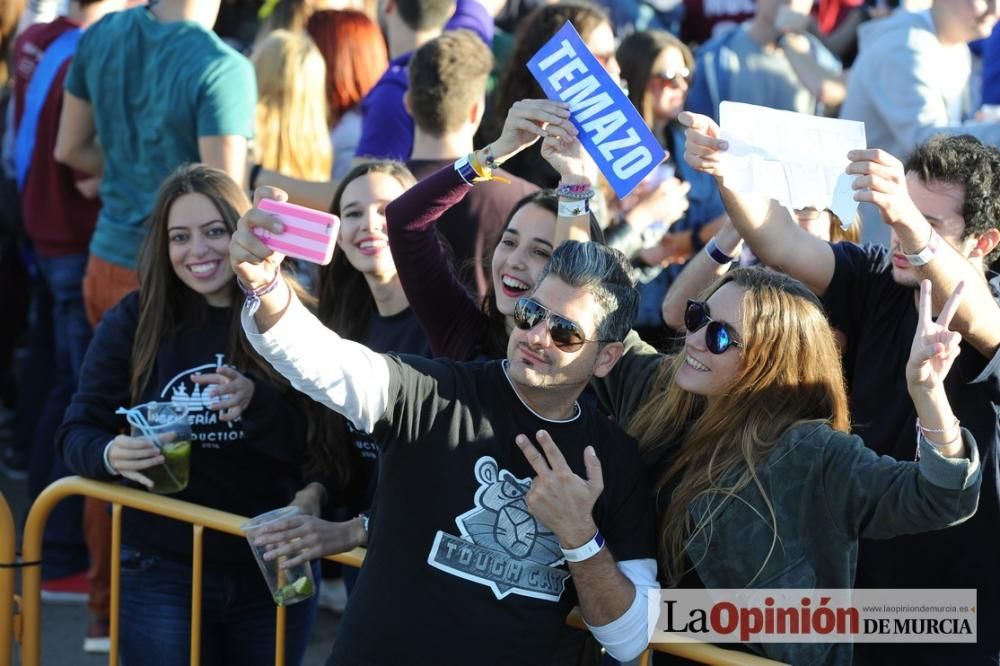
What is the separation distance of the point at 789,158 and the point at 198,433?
1829 millimetres

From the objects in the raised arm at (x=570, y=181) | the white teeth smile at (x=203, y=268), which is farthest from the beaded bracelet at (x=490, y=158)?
the white teeth smile at (x=203, y=268)

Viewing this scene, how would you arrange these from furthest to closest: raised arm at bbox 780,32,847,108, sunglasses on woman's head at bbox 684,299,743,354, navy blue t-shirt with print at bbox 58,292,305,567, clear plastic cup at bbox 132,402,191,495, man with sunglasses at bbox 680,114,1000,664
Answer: raised arm at bbox 780,32,847,108
navy blue t-shirt with print at bbox 58,292,305,567
clear plastic cup at bbox 132,402,191,495
man with sunglasses at bbox 680,114,1000,664
sunglasses on woman's head at bbox 684,299,743,354

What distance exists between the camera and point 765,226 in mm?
3416

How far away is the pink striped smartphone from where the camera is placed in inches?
107

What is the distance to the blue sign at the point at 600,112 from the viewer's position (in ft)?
10.7

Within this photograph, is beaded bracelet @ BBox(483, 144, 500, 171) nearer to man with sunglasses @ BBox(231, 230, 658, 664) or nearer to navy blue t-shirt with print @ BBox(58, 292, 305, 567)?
man with sunglasses @ BBox(231, 230, 658, 664)

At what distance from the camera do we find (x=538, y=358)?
119 inches

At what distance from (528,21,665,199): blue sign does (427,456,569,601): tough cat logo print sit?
77cm

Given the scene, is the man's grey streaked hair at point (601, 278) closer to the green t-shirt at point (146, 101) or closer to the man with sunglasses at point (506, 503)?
the man with sunglasses at point (506, 503)

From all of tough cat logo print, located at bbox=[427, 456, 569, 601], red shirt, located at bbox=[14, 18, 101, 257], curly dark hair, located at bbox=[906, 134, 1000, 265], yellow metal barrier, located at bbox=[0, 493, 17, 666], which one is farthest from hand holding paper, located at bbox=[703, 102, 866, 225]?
red shirt, located at bbox=[14, 18, 101, 257]

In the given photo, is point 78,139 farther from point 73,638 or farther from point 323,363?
point 323,363

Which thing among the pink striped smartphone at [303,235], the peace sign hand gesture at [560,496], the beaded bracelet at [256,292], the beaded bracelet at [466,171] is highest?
the beaded bracelet at [466,171]

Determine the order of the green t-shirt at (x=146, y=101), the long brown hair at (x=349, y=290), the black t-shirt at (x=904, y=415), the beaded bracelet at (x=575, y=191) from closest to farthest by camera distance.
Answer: the black t-shirt at (x=904, y=415)
the beaded bracelet at (x=575, y=191)
the long brown hair at (x=349, y=290)
the green t-shirt at (x=146, y=101)

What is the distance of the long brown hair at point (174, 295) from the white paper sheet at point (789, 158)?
1.53 m
